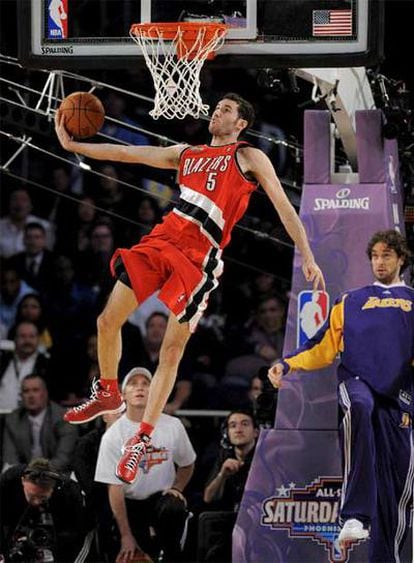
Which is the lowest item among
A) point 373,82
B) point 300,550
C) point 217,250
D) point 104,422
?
point 300,550

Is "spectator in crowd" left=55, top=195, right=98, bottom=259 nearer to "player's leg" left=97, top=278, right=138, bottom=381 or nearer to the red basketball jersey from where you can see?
the red basketball jersey

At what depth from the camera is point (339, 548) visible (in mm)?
8914

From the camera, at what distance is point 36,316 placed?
11.7m

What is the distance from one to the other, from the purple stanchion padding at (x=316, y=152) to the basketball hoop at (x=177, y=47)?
67.2 inches

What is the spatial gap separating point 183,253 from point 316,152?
1876 mm

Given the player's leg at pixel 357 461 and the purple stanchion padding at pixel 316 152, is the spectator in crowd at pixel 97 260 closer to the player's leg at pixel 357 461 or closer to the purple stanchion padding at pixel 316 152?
the purple stanchion padding at pixel 316 152

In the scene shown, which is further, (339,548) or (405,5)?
(405,5)

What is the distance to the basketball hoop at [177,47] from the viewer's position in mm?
7551

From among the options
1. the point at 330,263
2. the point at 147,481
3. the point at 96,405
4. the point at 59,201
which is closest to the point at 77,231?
the point at 59,201

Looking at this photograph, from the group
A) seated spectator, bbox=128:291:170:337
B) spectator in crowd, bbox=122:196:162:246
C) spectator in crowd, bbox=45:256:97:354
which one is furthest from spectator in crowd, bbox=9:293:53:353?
spectator in crowd, bbox=122:196:162:246

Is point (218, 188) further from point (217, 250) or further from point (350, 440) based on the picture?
point (350, 440)

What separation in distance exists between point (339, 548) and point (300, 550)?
26cm

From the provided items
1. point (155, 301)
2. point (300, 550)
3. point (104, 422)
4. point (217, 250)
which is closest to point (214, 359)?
point (155, 301)

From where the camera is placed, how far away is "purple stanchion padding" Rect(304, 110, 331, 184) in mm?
9266
